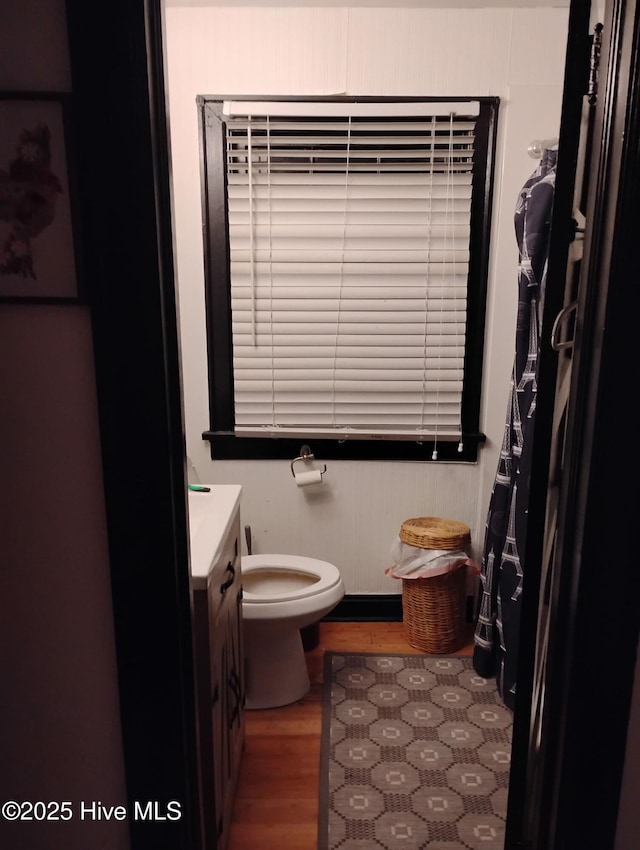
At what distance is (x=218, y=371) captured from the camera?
2.57 m

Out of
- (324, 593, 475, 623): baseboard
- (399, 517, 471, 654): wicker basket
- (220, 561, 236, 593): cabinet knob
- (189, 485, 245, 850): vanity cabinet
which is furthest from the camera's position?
(324, 593, 475, 623): baseboard

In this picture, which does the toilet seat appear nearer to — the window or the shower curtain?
the window

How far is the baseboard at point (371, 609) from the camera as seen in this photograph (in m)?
2.77

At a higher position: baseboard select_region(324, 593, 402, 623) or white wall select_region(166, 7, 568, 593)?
white wall select_region(166, 7, 568, 593)

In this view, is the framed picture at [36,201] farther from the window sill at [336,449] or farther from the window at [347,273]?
the window sill at [336,449]

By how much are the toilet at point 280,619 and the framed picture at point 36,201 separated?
1.40 meters

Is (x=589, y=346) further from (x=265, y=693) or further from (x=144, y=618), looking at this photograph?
(x=265, y=693)

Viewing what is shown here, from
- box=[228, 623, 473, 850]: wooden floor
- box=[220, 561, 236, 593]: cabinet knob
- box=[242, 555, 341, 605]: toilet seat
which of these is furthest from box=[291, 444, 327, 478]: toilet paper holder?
box=[220, 561, 236, 593]: cabinet knob

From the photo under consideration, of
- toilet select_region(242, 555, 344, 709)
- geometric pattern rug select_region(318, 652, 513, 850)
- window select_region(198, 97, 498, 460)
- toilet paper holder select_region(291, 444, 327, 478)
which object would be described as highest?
window select_region(198, 97, 498, 460)

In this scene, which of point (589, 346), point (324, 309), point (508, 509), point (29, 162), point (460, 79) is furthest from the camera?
→ point (324, 309)

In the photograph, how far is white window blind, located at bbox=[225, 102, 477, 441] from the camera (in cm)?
237

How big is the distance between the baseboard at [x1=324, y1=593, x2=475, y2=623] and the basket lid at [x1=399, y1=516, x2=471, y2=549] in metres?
0.39

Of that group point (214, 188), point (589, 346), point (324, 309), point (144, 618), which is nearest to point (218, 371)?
point (324, 309)

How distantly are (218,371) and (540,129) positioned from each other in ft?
5.27
